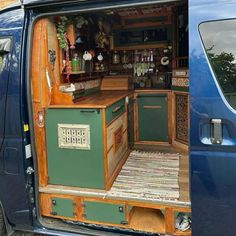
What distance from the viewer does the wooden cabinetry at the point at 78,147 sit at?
2342 mm

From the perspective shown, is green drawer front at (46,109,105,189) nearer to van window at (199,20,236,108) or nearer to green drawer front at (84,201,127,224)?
green drawer front at (84,201,127,224)

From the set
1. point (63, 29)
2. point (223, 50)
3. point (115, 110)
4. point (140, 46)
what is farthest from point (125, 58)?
point (223, 50)

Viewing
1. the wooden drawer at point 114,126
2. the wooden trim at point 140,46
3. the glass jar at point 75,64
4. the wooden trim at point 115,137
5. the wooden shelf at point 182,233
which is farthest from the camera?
the wooden trim at point 140,46

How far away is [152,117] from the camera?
414 centimetres

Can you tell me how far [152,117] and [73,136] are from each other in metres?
2.00

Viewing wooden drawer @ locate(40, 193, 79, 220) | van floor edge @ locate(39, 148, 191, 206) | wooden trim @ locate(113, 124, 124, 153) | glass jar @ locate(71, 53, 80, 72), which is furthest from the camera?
glass jar @ locate(71, 53, 80, 72)

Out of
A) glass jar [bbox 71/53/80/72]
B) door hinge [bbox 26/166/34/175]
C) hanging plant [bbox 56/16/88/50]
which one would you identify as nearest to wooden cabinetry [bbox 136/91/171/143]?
glass jar [bbox 71/53/80/72]

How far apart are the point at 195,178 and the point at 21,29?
1.67 metres

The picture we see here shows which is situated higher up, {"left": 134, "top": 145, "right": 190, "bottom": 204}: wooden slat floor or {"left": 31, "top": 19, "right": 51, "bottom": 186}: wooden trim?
{"left": 31, "top": 19, "right": 51, "bottom": 186}: wooden trim

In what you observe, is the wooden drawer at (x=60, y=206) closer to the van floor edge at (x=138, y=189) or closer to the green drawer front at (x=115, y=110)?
the van floor edge at (x=138, y=189)

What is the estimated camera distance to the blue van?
5.86 ft

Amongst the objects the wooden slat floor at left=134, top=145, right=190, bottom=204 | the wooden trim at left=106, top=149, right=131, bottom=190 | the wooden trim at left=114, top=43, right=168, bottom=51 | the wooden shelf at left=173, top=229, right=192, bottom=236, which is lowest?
the wooden shelf at left=173, top=229, right=192, bottom=236

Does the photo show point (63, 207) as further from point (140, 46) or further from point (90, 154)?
point (140, 46)

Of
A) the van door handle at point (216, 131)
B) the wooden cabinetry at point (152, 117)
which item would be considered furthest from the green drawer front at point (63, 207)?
the wooden cabinetry at point (152, 117)
